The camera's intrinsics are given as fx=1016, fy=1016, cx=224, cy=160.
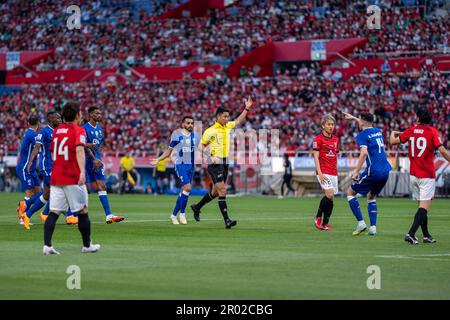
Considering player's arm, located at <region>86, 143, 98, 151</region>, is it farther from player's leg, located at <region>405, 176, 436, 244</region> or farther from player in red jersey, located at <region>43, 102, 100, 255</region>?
player's leg, located at <region>405, 176, 436, 244</region>

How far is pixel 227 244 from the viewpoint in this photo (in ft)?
55.5

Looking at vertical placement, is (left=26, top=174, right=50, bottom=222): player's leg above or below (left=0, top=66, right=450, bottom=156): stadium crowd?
below

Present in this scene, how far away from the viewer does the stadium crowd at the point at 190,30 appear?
56.6 metres

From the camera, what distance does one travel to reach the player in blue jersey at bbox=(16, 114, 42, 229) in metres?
22.2

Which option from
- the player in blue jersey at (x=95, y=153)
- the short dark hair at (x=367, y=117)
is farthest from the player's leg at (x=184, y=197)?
the short dark hair at (x=367, y=117)

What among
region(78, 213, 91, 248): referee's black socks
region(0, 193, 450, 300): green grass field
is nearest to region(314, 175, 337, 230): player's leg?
region(0, 193, 450, 300): green grass field

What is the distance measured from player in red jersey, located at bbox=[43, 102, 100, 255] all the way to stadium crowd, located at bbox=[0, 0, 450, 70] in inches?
1641

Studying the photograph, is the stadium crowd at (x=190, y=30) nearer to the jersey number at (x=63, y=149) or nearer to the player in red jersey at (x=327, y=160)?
the player in red jersey at (x=327, y=160)

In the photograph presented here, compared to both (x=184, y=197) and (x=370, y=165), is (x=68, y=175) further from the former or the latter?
(x=184, y=197)

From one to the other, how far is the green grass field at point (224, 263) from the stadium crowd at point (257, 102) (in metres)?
28.0

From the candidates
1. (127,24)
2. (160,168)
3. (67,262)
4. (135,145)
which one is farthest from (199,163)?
(67,262)

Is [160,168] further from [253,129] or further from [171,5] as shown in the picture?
[171,5]

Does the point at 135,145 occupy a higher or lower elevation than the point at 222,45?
lower
